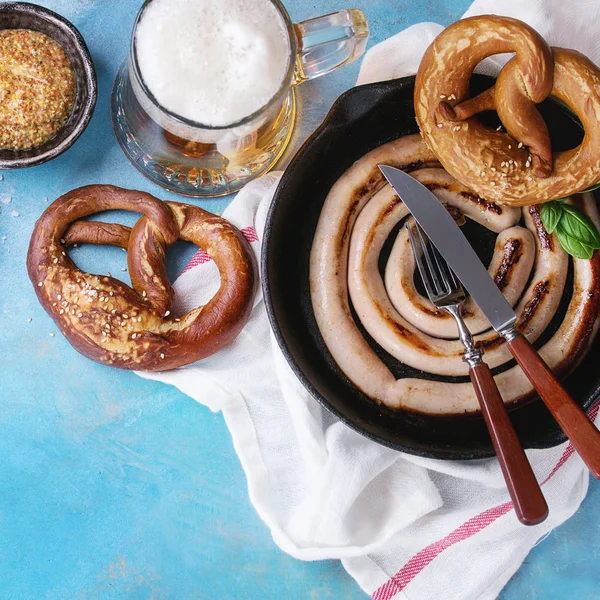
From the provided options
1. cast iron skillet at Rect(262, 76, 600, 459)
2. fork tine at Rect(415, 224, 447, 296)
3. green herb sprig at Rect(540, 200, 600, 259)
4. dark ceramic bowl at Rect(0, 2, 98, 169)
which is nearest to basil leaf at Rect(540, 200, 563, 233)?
green herb sprig at Rect(540, 200, 600, 259)

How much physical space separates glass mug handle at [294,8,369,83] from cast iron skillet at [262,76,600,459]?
4.1 inches

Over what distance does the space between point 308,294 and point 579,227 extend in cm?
76

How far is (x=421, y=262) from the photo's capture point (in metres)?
1.97

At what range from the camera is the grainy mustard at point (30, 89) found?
79.4 inches

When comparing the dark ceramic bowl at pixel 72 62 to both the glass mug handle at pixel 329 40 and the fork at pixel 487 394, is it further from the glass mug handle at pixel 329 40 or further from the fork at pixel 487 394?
the fork at pixel 487 394

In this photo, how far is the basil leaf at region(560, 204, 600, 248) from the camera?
6.22ft

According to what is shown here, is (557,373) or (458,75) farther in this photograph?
(557,373)

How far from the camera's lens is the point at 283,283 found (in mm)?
2033

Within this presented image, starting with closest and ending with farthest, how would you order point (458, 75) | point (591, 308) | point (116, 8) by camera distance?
point (458, 75)
point (591, 308)
point (116, 8)

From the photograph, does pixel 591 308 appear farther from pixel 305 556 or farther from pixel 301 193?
pixel 305 556

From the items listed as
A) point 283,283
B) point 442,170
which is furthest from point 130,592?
point 442,170

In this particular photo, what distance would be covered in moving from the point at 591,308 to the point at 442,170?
0.56 meters

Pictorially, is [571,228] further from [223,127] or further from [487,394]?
[223,127]

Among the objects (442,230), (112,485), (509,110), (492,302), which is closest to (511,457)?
(492,302)
